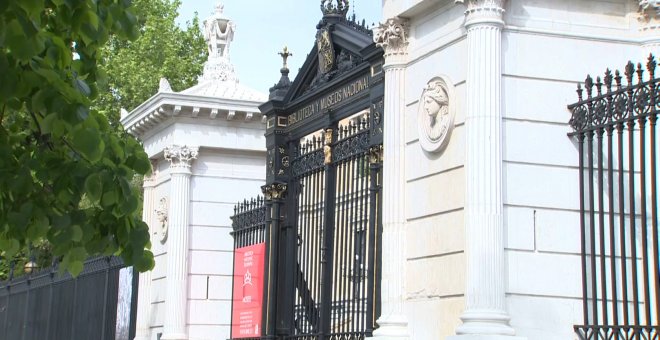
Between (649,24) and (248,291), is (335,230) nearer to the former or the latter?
(248,291)

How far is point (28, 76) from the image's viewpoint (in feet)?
20.6

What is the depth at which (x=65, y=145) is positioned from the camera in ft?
23.2

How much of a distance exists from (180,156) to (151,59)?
19.9m

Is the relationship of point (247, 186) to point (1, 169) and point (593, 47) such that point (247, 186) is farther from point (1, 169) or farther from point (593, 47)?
point (1, 169)

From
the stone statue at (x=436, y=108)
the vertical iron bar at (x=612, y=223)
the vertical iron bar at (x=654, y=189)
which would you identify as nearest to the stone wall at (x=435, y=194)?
the stone statue at (x=436, y=108)

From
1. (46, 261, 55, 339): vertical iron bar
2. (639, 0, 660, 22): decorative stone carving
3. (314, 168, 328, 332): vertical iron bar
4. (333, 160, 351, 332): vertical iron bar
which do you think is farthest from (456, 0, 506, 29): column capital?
(46, 261, 55, 339): vertical iron bar

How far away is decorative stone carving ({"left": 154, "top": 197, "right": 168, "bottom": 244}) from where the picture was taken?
2000cm

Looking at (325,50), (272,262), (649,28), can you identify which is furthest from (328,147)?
(649,28)

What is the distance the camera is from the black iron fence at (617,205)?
9.75 meters

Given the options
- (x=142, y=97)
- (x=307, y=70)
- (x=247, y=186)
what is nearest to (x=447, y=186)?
(x=307, y=70)

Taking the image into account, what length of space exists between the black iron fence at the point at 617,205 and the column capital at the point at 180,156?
30.6 feet

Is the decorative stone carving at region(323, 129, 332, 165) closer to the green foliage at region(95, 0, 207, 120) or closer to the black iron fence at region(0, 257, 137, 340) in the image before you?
the black iron fence at region(0, 257, 137, 340)

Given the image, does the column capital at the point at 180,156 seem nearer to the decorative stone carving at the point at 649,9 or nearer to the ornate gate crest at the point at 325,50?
the ornate gate crest at the point at 325,50

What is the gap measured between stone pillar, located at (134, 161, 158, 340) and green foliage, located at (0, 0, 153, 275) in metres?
13.0
